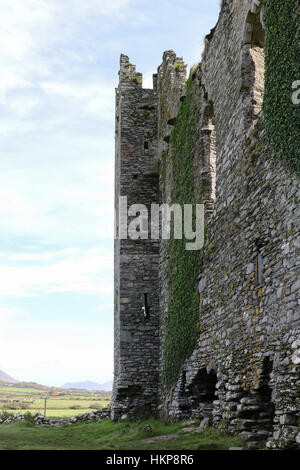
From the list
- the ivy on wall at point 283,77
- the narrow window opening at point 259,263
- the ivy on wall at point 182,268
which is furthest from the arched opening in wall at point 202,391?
the ivy on wall at point 283,77

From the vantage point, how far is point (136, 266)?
20.4 m

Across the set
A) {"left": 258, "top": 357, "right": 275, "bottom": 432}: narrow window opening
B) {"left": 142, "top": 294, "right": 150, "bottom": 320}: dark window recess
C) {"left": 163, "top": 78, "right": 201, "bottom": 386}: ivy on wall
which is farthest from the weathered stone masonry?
{"left": 163, "top": 78, "right": 201, "bottom": 386}: ivy on wall

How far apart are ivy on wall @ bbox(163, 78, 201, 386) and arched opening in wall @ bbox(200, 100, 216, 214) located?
426 mm

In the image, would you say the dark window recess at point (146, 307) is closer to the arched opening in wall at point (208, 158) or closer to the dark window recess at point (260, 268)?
the arched opening in wall at point (208, 158)

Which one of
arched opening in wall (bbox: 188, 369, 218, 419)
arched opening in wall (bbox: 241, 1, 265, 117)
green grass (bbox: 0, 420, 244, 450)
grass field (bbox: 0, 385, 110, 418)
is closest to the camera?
green grass (bbox: 0, 420, 244, 450)

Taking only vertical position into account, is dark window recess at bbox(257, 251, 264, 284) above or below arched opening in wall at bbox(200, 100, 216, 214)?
below

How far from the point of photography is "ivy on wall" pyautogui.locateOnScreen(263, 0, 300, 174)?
31.4ft

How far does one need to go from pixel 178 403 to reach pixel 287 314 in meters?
7.20

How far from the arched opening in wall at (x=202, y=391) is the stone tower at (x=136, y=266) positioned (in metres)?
5.05

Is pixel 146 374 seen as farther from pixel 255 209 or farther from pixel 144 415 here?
pixel 255 209

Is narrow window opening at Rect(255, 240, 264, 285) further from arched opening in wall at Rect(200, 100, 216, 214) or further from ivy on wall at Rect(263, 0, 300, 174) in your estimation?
arched opening in wall at Rect(200, 100, 216, 214)

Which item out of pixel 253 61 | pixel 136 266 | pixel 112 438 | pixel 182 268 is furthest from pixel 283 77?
pixel 136 266

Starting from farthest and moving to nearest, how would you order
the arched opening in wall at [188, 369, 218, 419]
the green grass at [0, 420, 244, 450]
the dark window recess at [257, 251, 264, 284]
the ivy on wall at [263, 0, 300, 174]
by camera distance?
the arched opening in wall at [188, 369, 218, 419] < the green grass at [0, 420, 244, 450] < the dark window recess at [257, 251, 264, 284] < the ivy on wall at [263, 0, 300, 174]
